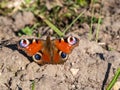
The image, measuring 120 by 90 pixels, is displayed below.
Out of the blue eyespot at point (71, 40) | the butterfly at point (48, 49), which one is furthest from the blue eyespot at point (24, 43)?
the blue eyespot at point (71, 40)

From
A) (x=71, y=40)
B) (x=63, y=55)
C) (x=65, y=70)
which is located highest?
(x=71, y=40)

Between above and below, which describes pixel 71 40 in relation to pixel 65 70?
above

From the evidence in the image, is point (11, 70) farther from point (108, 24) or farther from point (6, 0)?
point (6, 0)

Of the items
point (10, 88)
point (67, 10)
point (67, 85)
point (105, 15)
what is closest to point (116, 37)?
point (105, 15)

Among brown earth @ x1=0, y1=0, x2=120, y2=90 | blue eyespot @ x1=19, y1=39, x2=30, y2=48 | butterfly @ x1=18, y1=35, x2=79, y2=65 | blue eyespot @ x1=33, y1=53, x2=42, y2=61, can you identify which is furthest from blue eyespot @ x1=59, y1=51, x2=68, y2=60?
blue eyespot @ x1=19, y1=39, x2=30, y2=48

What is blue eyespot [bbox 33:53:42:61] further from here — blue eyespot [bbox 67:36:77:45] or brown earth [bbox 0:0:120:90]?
blue eyespot [bbox 67:36:77:45]

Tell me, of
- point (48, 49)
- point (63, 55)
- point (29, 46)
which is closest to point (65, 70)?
point (63, 55)

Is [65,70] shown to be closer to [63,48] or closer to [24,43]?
[63,48]

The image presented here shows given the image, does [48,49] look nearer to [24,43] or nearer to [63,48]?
[63,48]

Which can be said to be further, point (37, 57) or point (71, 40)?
point (71, 40)

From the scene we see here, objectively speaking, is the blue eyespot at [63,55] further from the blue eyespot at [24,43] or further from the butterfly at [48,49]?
the blue eyespot at [24,43]
